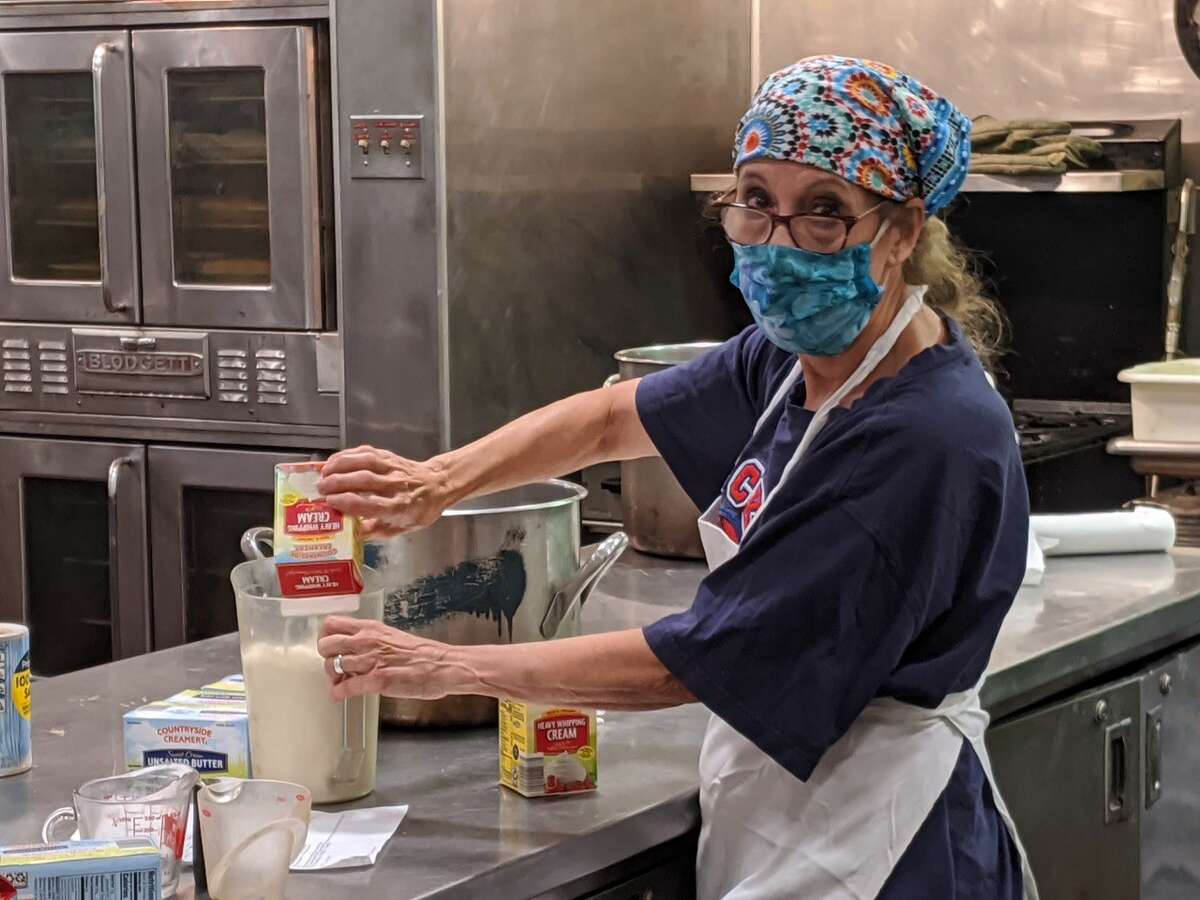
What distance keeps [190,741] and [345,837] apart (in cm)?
19

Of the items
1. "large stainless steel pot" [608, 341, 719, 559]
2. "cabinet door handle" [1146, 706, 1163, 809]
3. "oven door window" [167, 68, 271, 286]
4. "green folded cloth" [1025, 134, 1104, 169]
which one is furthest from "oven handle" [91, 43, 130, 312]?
"cabinet door handle" [1146, 706, 1163, 809]

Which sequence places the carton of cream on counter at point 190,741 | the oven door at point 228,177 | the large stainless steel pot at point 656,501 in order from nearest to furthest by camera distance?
the carton of cream on counter at point 190,741
the large stainless steel pot at point 656,501
the oven door at point 228,177

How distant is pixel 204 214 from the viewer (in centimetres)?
364

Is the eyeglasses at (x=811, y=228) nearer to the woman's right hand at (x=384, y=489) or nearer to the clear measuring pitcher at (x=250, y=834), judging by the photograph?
the woman's right hand at (x=384, y=489)

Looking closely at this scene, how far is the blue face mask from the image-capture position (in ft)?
5.12

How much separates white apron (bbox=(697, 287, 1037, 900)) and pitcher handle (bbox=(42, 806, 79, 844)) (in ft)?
1.93

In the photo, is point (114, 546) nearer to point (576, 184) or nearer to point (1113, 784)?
point (576, 184)

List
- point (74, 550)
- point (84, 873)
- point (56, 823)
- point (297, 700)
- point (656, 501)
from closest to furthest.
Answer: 1. point (84, 873)
2. point (56, 823)
3. point (297, 700)
4. point (656, 501)
5. point (74, 550)

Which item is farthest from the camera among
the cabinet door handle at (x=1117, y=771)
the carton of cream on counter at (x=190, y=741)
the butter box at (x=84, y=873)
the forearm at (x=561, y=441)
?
the cabinet door handle at (x=1117, y=771)

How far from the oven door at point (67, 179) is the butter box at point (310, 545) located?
2.29 m

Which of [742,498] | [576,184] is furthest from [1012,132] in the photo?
[742,498]

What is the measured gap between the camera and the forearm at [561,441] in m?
1.91

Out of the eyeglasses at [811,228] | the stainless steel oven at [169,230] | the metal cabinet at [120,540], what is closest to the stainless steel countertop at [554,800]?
the eyeglasses at [811,228]

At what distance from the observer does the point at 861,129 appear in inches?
60.3
